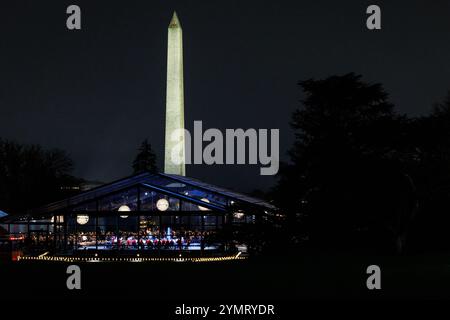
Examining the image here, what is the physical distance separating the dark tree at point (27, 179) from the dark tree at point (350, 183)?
1244 inches

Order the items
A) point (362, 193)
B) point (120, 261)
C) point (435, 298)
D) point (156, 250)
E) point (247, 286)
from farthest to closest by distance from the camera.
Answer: point (156, 250)
point (120, 261)
point (362, 193)
point (247, 286)
point (435, 298)

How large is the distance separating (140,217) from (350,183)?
10180 mm

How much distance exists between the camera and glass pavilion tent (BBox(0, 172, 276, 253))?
31.1 m

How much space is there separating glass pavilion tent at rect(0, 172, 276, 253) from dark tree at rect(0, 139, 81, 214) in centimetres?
2284

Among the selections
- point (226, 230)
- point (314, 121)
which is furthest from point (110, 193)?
point (314, 121)

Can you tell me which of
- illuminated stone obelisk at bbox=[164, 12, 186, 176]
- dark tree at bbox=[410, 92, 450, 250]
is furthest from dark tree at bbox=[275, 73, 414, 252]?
illuminated stone obelisk at bbox=[164, 12, 186, 176]

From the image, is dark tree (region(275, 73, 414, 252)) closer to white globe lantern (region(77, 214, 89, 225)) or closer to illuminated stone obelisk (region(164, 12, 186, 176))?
white globe lantern (region(77, 214, 89, 225))

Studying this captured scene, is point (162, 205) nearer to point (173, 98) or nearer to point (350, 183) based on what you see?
point (350, 183)

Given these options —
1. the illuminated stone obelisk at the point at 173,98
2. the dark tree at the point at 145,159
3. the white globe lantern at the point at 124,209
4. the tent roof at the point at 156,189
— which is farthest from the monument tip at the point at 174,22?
the dark tree at the point at 145,159

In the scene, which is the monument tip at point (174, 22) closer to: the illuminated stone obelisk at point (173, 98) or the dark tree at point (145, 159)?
the illuminated stone obelisk at point (173, 98)

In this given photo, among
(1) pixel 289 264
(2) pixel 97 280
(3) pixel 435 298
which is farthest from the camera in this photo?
(1) pixel 289 264
